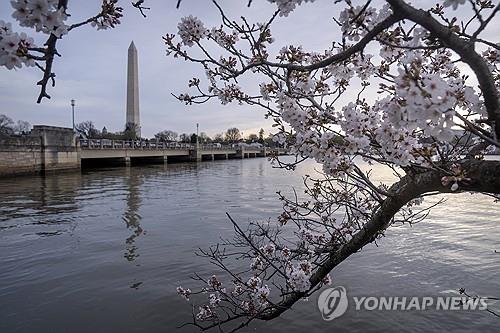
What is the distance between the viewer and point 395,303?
670 cm

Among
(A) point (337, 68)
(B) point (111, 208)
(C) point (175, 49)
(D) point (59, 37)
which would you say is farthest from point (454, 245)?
(B) point (111, 208)

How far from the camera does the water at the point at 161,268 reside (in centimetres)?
601

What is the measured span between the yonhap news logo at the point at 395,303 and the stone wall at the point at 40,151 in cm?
3160

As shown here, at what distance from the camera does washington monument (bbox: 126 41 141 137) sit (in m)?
72.2

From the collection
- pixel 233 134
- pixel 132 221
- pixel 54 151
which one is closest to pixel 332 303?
pixel 132 221

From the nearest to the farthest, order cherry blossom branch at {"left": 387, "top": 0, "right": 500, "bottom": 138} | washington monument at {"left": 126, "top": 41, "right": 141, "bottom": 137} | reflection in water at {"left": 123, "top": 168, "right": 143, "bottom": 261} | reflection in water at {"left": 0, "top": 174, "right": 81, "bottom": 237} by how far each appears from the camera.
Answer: cherry blossom branch at {"left": 387, "top": 0, "right": 500, "bottom": 138} < reflection in water at {"left": 123, "top": 168, "right": 143, "bottom": 261} < reflection in water at {"left": 0, "top": 174, "right": 81, "bottom": 237} < washington monument at {"left": 126, "top": 41, "right": 141, "bottom": 137}

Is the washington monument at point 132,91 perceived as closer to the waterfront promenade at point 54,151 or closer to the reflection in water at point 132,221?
the waterfront promenade at point 54,151

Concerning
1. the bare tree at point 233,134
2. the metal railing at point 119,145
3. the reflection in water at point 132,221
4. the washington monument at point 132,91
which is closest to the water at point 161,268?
the reflection in water at point 132,221

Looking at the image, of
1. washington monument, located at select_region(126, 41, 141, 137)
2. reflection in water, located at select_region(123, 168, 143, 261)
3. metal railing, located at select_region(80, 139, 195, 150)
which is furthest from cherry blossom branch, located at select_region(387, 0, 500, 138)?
washington monument, located at select_region(126, 41, 141, 137)

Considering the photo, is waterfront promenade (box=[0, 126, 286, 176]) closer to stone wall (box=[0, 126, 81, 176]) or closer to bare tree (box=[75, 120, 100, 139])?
stone wall (box=[0, 126, 81, 176])

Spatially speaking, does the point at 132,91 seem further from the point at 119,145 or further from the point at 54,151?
the point at 54,151

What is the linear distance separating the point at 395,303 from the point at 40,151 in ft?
116

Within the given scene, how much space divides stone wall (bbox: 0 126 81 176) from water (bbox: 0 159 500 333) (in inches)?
668

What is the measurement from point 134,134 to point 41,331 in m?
72.9
